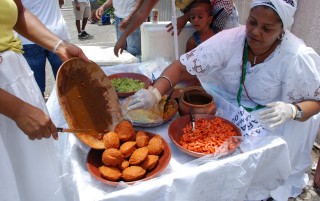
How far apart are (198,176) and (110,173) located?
30 centimetres

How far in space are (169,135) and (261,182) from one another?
46 centimetres

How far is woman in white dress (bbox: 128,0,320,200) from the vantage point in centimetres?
127

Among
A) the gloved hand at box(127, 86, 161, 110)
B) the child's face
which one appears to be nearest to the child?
the child's face

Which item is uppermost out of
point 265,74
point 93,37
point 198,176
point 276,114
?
point 265,74

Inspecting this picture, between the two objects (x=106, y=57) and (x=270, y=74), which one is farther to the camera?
(x=106, y=57)

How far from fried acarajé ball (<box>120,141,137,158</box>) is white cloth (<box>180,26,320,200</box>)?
556 millimetres

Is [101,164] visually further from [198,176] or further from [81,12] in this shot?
[81,12]

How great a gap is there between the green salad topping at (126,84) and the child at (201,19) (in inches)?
34.1

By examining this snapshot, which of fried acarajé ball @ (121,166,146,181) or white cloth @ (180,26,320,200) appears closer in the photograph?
fried acarajé ball @ (121,166,146,181)

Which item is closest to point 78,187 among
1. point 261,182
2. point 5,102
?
point 5,102

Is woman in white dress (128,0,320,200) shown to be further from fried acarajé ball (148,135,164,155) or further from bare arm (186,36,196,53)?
bare arm (186,36,196,53)

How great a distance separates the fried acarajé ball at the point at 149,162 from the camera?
3.20 feet

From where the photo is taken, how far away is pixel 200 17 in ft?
7.30

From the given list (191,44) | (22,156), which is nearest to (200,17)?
(191,44)
